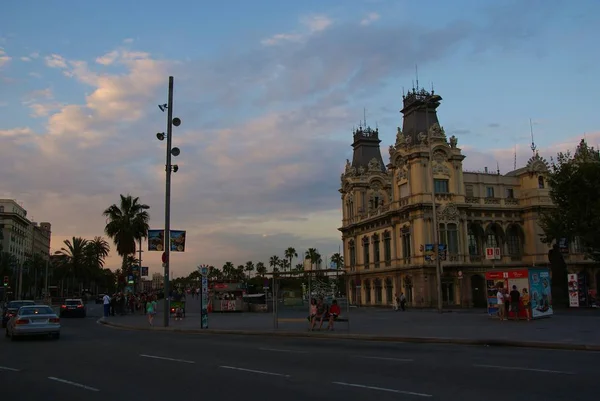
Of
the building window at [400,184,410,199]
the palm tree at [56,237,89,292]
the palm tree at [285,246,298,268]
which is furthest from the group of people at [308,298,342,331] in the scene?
the palm tree at [285,246,298,268]

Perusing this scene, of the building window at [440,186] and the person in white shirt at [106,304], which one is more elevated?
the building window at [440,186]

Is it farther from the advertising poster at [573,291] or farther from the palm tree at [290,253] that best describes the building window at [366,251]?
the palm tree at [290,253]

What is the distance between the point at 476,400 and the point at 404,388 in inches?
62.0

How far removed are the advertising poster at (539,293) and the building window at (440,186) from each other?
2631 cm

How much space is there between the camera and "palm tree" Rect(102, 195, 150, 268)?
5059 centimetres

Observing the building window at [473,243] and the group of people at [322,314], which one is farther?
the building window at [473,243]

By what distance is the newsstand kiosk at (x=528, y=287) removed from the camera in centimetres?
2959

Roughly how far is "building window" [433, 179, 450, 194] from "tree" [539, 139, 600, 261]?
13.1 metres

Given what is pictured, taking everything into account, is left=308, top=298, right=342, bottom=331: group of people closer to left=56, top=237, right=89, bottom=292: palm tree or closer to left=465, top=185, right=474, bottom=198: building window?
left=465, top=185, right=474, bottom=198: building window

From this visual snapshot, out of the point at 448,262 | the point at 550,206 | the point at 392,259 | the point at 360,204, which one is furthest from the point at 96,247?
the point at 550,206

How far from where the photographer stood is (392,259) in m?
60.8

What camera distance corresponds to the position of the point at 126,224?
1993 inches

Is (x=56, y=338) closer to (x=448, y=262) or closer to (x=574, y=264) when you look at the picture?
(x=448, y=262)

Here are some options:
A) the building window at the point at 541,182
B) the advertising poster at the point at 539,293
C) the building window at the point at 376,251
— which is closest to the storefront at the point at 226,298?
the building window at the point at 376,251
